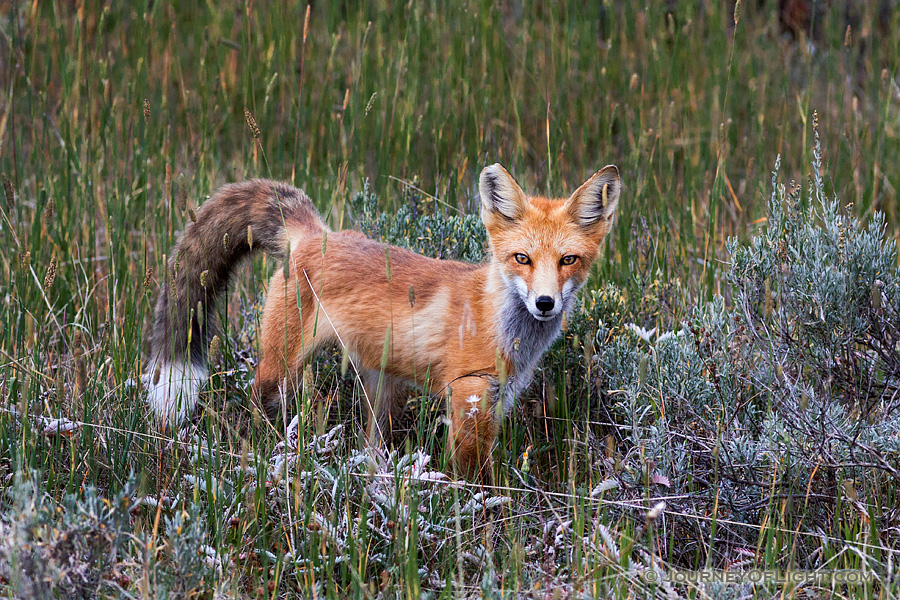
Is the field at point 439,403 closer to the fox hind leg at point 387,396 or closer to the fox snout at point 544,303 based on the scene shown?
the fox hind leg at point 387,396

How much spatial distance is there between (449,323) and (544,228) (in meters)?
0.62

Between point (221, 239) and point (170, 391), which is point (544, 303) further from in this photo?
point (221, 239)

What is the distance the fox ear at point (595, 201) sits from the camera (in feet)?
11.7

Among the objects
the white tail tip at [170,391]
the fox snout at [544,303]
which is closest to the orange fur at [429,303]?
the fox snout at [544,303]

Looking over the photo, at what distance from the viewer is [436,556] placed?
280cm

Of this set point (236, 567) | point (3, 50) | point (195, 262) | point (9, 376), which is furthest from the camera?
point (3, 50)

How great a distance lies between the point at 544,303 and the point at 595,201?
0.68 m

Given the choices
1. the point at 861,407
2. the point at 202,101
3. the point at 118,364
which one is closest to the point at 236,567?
the point at 118,364

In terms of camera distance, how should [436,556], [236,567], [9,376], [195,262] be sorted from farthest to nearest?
[195,262]
[9,376]
[436,556]
[236,567]

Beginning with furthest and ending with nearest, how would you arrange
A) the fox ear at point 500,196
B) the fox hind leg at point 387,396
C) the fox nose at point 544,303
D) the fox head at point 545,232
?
the fox hind leg at point 387,396, the fox ear at point 500,196, the fox head at point 545,232, the fox nose at point 544,303

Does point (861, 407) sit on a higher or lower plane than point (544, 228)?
lower

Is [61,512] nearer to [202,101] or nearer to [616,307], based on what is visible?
[616,307]

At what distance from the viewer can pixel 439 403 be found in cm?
385

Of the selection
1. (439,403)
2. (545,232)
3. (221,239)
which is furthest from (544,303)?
(221,239)
